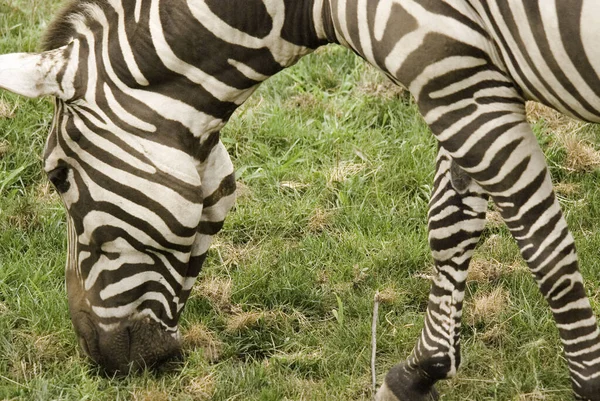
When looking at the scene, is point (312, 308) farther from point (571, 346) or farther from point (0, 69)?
point (0, 69)

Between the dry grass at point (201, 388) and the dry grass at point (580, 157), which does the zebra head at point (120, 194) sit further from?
the dry grass at point (580, 157)

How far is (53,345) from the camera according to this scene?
4945mm

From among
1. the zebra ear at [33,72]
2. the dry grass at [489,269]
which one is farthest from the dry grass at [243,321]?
the zebra ear at [33,72]

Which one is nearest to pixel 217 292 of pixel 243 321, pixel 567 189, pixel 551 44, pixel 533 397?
pixel 243 321

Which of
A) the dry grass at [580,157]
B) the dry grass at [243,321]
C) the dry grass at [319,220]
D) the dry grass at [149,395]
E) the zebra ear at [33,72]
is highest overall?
the zebra ear at [33,72]

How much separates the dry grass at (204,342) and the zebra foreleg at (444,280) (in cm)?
95

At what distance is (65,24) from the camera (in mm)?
4148

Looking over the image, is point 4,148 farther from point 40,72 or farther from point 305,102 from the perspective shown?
point 40,72

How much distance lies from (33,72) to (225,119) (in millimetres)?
869

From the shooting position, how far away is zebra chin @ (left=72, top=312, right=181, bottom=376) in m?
4.46

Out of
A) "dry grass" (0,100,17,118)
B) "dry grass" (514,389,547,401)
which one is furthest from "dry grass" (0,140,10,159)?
"dry grass" (514,389,547,401)

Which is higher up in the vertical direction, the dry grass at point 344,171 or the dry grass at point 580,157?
the dry grass at point 580,157

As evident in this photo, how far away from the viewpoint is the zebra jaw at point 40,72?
3854mm

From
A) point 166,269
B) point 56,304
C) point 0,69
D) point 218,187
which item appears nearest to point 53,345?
point 56,304
